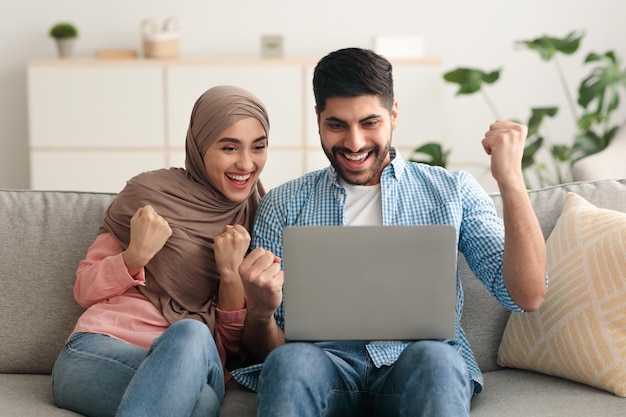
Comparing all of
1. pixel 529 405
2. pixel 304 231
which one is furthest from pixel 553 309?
pixel 304 231

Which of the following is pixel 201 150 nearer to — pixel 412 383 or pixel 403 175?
pixel 403 175

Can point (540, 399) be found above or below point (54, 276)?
below

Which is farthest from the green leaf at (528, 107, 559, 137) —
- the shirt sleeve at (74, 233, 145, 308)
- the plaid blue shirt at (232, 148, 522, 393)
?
the shirt sleeve at (74, 233, 145, 308)

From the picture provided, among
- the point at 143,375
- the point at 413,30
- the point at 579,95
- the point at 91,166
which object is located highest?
the point at 413,30

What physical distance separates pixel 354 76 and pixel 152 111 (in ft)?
10.3

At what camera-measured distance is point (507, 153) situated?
6.04 feet

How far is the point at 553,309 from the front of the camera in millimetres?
2033

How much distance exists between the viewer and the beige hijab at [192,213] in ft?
6.91

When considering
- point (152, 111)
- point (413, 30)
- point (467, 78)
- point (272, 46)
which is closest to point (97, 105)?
point (152, 111)

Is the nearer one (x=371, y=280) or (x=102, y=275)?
(x=371, y=280)

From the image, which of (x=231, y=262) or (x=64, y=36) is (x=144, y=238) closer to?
(x=231, y=262)

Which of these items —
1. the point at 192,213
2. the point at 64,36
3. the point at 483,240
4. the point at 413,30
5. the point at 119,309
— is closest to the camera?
the point at 483,240

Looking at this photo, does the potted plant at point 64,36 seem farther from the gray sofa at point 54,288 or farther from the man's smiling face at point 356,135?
the man's smiling face at point 356,135

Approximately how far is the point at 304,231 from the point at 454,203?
0.50 m
